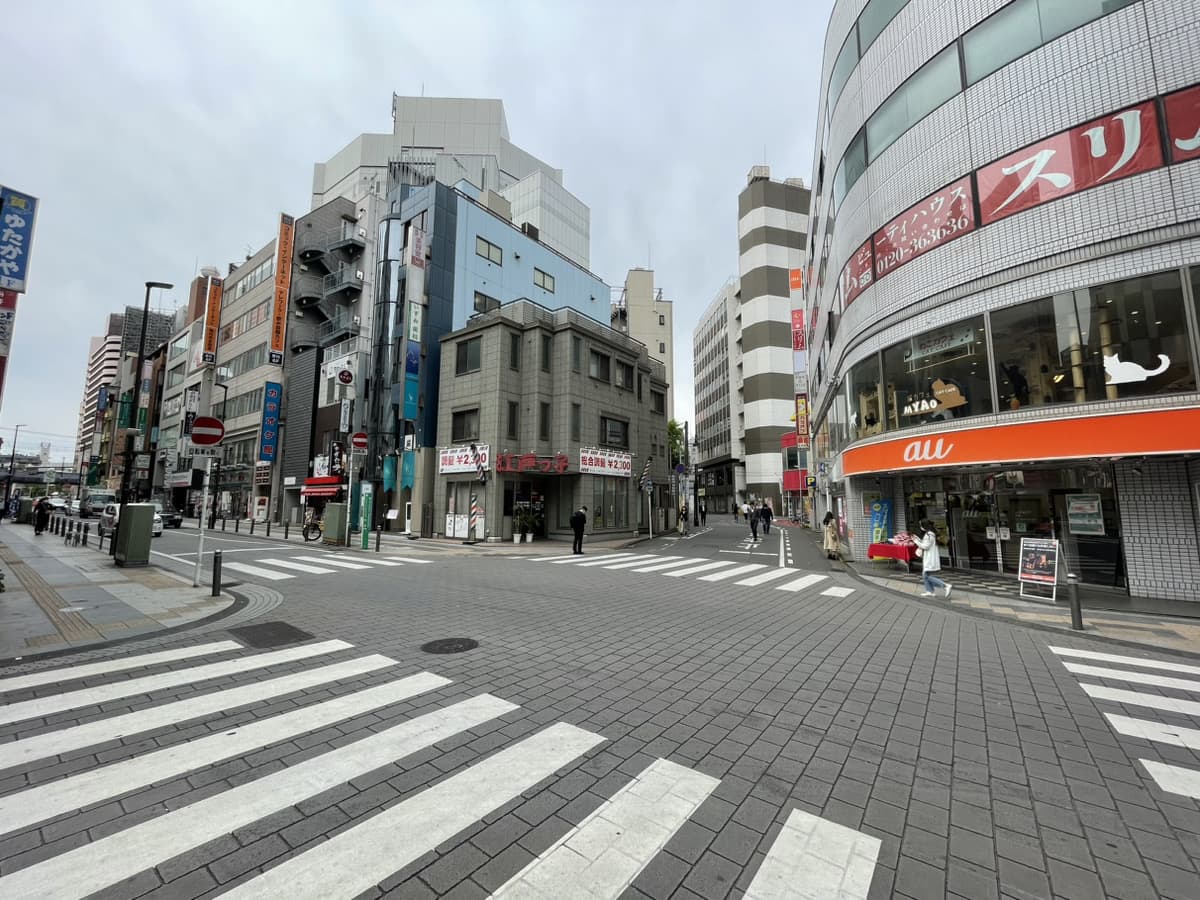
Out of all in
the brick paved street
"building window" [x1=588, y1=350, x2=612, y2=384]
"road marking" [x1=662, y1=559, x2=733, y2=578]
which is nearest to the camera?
the brick paved street

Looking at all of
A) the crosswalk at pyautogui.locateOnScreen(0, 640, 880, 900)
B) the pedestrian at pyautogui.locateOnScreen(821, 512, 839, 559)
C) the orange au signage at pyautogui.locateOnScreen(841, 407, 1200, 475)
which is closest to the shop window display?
the orange au signage at pyautogui.locateOnScreen(841, 407, 1200, 475)

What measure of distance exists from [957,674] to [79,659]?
34.7 ft

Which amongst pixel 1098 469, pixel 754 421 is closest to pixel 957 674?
pixel 1098 469

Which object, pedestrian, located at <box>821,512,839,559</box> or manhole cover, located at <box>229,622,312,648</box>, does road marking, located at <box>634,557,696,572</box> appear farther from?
manhole cover, located at <box>229,622,312,648</box>

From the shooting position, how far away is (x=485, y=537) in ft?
80.8

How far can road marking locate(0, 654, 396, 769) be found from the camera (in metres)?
3.80

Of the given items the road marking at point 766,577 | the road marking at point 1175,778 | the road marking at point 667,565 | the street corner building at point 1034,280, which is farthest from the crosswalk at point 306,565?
the street corner building at point 1034,280

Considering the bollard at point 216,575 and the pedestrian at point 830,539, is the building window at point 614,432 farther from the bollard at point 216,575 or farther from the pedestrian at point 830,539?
the bollard at point 216,575

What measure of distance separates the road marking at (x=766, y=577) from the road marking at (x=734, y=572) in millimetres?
553

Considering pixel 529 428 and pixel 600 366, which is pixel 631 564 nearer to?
pixel 529 428

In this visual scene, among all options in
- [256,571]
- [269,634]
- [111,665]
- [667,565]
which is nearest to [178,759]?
[111,665]

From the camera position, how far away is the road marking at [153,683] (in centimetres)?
450

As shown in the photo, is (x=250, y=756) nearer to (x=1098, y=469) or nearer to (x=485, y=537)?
(x=1098, y=469)

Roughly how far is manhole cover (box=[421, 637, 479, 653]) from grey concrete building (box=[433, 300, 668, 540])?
1782cm
